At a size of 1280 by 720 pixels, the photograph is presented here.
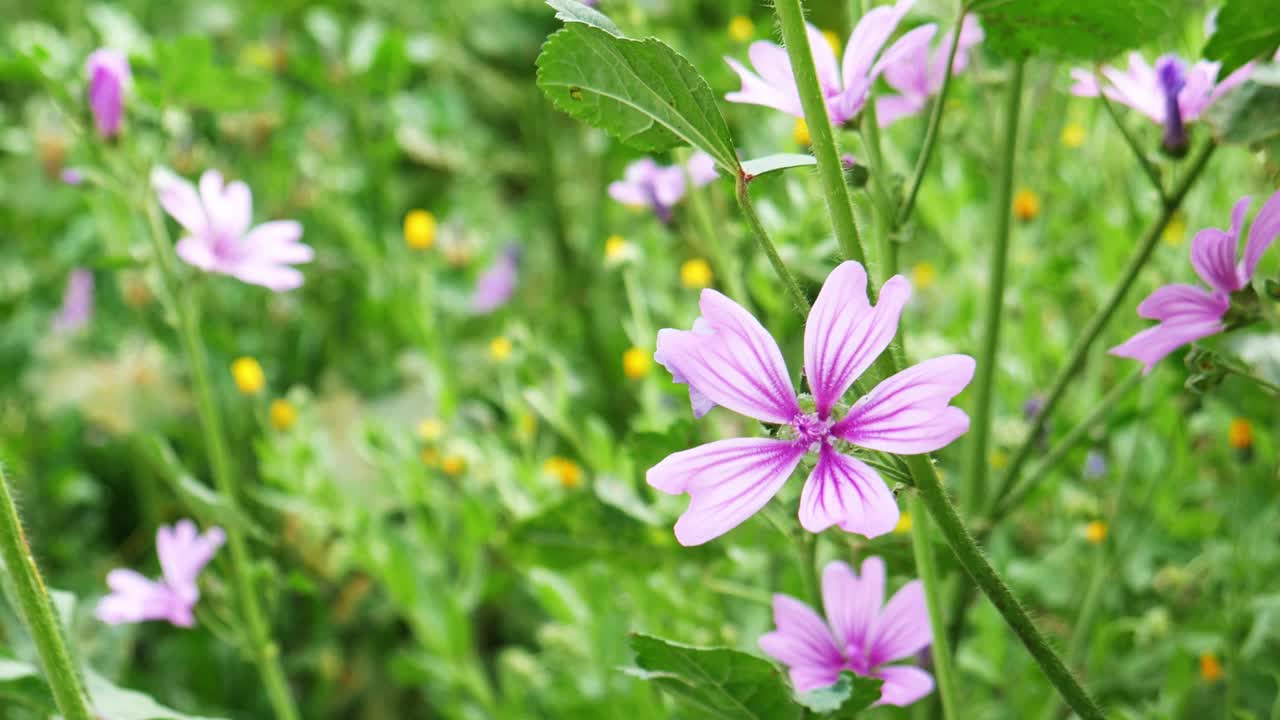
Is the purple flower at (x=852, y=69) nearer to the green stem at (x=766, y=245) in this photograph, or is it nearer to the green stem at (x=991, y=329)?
the green stem at (x=766, y=245)

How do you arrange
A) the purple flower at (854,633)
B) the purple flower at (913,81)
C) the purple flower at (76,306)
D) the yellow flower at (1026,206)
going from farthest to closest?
the purple flower at (76,306) → the yellow flower at (1026,206) → the purple flower at (913,81) → the purple flower at (854,633)

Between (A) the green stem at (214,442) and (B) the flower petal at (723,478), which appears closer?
(B) the flower petal at (723,478)

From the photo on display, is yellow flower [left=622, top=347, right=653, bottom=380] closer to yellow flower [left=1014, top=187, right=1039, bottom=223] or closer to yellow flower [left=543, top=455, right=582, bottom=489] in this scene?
yellow flower [left=543, top=455, right=582, bottom=489]

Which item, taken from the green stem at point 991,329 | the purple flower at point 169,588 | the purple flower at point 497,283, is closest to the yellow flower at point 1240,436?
the green stem at point 991,329

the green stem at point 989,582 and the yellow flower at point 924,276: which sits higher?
the yellow flower at point 924,276

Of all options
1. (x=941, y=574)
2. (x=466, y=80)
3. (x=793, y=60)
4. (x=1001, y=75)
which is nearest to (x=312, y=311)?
(x=466, y=80)

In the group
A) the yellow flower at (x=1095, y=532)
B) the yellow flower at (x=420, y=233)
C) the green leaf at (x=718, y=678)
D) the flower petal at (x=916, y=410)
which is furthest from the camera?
the yellow flower at (x=420, y=233)

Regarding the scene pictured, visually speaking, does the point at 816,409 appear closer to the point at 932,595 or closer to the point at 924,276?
the point at 932,595

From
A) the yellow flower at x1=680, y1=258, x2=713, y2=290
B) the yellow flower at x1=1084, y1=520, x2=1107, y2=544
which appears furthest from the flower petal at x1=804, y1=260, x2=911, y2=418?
the yellow flower at x1=680, y1=258, x2=713, y2=290

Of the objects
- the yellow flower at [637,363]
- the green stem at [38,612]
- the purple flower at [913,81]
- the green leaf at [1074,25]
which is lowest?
the green stem at [38,612]
